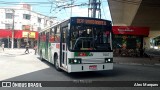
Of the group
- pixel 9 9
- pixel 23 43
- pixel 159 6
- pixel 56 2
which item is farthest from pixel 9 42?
pixel 159 6

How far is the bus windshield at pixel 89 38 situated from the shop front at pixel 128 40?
693 inches

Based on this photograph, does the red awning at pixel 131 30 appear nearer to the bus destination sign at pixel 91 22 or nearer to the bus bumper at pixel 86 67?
the bus destination sign at pixel 91 22

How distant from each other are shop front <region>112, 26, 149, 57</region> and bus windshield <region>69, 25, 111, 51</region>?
1760cm

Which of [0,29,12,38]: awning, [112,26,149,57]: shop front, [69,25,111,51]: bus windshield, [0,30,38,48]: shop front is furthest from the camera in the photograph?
[0,30,38,48]: shop front

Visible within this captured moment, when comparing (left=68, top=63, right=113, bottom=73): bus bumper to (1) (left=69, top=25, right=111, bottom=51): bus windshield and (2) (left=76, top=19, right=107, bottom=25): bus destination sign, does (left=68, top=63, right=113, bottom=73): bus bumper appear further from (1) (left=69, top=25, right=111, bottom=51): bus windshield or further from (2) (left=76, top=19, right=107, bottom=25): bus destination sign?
(2) (left=76, top=19, right=107, bottom=25): bus destination sign

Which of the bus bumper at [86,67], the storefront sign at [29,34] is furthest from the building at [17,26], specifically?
the bus bumper at [86,67]

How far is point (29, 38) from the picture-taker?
57469mm

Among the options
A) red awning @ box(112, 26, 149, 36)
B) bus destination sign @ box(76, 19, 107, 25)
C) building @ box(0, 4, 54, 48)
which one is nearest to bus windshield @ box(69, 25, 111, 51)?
bus destination sign @ box(76, 19, 107, 25)

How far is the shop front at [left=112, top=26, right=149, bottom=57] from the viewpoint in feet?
96.4

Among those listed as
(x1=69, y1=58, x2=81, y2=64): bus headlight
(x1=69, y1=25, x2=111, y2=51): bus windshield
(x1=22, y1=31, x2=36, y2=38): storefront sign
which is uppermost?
(x1=22, y1=31, x2=36, y2=38): storefront sign


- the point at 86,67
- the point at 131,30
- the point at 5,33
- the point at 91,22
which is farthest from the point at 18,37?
the point at 86,67

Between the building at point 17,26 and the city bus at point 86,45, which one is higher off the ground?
the building at point 17,26

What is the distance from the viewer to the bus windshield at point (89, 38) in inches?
454

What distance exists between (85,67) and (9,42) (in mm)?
47707
